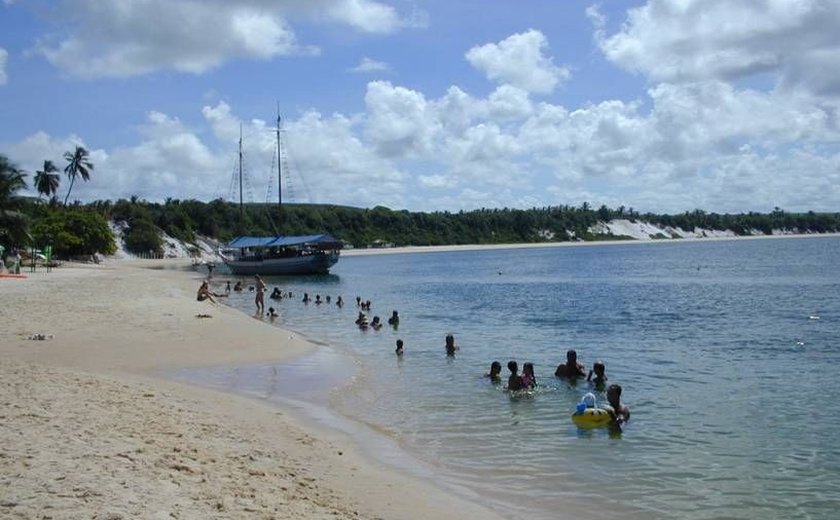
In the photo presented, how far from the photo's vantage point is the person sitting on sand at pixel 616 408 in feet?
43.4

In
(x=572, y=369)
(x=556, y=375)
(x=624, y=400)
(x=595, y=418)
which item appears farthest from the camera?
(x=556, y=375)

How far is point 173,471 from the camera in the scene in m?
7.75

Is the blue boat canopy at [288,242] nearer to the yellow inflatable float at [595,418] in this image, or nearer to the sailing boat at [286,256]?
the sailing boat at [286,256]

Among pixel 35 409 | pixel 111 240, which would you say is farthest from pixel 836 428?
pixel 111 240

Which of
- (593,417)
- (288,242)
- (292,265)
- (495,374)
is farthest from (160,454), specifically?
(288,242)

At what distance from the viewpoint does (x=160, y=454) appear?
8.42 m

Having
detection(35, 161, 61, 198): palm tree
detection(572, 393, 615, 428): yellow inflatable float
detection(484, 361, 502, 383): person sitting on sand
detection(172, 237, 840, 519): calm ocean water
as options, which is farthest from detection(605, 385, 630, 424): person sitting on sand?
detection(35, 161, 61, 198): palm tree

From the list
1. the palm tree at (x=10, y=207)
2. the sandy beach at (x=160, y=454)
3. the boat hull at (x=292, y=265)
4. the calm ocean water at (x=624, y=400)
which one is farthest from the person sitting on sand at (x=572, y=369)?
the boat hull at (x=292, y=265)

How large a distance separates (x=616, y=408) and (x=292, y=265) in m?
64.5

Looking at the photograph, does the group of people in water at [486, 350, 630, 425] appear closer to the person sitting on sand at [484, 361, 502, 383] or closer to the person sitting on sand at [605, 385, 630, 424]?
the person sitting on sand at [484, 361, 502, 383]

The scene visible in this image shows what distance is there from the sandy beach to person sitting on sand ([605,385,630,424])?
4.78 metres

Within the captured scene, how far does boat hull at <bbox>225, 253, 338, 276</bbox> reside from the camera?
246 ft

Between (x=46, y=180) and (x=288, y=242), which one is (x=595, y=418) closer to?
(x=288, y=242)

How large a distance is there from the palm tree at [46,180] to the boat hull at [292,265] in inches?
1478
